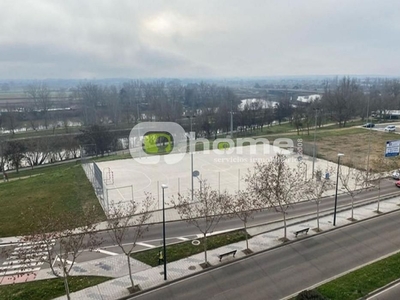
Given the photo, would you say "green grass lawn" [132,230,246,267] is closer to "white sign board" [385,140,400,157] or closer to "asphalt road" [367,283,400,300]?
"asphalt road" [367,283,400,300]

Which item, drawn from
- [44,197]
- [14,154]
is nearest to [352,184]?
[44,197]

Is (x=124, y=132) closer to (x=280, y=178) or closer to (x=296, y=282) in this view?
(x=280, y=178)

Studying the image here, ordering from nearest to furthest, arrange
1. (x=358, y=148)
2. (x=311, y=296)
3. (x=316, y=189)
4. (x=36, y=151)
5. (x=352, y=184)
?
1. (x=311, y=296)
2. (x=316, y=189)
3. (x=352, y=184)
4. (x=358, y=148)
5. (x=36, y=151)

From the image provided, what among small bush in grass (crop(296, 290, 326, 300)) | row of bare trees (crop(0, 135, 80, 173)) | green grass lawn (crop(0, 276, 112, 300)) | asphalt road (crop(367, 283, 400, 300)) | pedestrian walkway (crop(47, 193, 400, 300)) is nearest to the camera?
small bush in grass (crop(296, 290, 326, 300))

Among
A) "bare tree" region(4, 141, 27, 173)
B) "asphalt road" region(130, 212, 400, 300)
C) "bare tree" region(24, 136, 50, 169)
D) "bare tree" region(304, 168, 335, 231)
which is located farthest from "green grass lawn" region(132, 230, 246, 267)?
"bare tree" region(24, 136, 50, 169)

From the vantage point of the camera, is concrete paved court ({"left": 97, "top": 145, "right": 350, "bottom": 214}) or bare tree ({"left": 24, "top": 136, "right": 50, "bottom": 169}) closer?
concrete paved court ({"left": 97, "top": 145, "right": 350, "bottom": 214})

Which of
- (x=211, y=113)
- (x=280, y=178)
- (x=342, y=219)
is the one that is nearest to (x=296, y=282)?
(x=280, y=178)

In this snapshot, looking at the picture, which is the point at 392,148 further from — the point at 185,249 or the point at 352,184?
the point at 185,249
